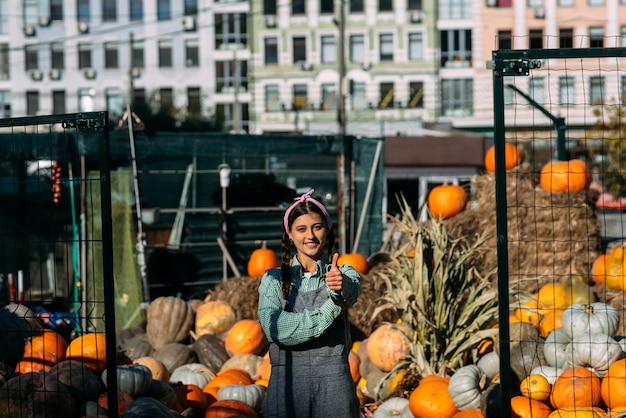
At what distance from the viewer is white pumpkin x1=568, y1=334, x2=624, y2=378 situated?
22.0ft

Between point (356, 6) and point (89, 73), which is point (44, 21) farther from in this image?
point (356, 6)

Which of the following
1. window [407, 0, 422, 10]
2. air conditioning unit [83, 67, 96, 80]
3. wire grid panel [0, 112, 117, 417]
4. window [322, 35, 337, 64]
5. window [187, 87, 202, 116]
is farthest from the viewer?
air conditioning unit [83, 67, 96, 80]

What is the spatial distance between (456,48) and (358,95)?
6757 millimetres

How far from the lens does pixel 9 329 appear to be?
23.9ft

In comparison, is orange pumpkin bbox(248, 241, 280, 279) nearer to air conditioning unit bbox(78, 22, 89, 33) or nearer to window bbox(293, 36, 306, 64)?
window bbox(293, 36, 306, 64)

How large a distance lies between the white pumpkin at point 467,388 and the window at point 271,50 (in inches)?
2083

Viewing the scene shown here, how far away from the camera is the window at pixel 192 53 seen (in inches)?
2381

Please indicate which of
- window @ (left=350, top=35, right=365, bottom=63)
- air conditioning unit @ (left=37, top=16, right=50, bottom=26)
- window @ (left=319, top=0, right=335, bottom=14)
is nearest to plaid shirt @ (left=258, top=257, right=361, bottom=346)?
window @ (left=350, top=35, right=365, bottom=63)

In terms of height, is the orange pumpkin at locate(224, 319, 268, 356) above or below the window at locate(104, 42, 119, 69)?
below

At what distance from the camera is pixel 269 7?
58844mm

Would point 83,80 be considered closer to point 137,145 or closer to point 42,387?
point 137,145

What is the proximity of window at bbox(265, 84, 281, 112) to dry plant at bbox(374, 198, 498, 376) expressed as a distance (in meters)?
48.9

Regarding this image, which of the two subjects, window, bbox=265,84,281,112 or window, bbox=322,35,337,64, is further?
window, bbox=322,35,337,64

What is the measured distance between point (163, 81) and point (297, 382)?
57.4 metres
